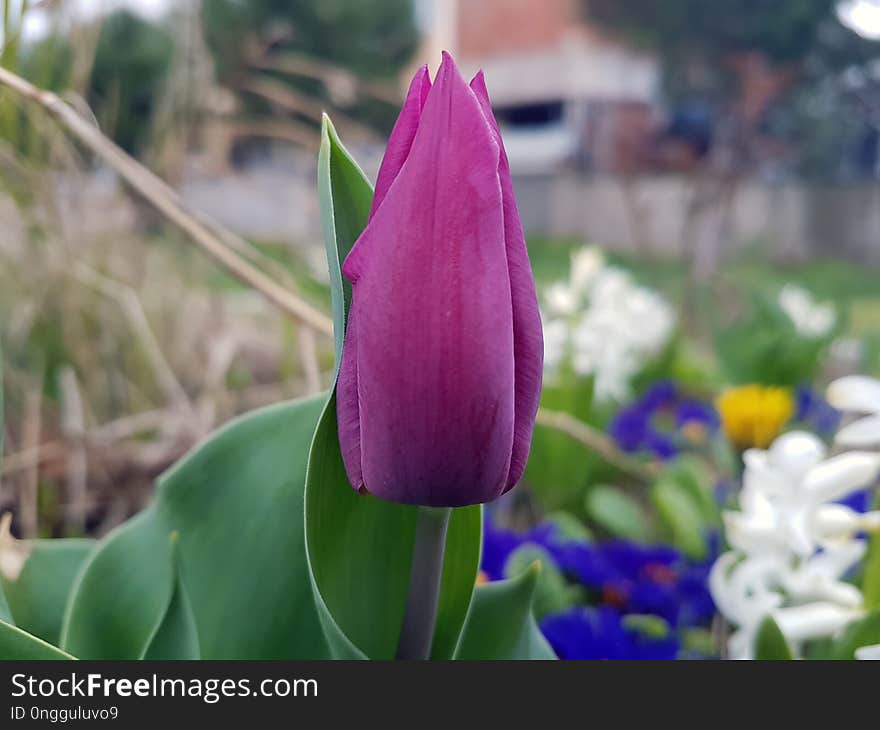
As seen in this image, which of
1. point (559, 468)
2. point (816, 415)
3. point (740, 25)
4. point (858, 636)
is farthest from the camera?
point (740, 25)

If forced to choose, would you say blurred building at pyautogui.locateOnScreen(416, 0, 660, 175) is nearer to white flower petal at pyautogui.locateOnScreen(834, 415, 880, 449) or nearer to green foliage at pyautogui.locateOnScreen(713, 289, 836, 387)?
green foliage at pyautogui.locateOnScreen(713, 289, 836, 387)

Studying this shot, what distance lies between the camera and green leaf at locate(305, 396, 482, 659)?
0.33 meters

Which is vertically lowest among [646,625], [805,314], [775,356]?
[646,625]

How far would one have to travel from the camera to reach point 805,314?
6.60 feet

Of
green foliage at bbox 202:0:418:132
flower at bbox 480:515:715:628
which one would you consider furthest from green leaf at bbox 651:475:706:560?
green foliage at bbox 202:0:418:132

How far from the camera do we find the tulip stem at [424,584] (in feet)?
1.05

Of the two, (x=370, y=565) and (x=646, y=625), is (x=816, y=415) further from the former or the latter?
(x=370, y=565)

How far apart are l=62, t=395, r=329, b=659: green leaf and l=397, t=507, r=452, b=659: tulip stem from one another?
0.07 m

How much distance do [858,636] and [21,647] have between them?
39cm

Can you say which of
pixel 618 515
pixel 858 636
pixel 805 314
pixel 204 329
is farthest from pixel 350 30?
pixel 858 636

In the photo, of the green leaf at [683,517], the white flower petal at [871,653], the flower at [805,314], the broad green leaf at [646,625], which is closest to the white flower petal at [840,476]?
the white flower petal at [871,653]

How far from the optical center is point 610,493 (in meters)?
1.13

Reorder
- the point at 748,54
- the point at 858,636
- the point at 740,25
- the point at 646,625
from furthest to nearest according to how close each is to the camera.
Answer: the point at 748,54 → the point at 740,25 → the point at 646,625 → the point at 858,636

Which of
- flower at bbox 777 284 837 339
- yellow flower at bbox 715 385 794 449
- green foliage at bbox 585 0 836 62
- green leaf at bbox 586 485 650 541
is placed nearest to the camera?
yellow flower at bbox 715 385 794 449
